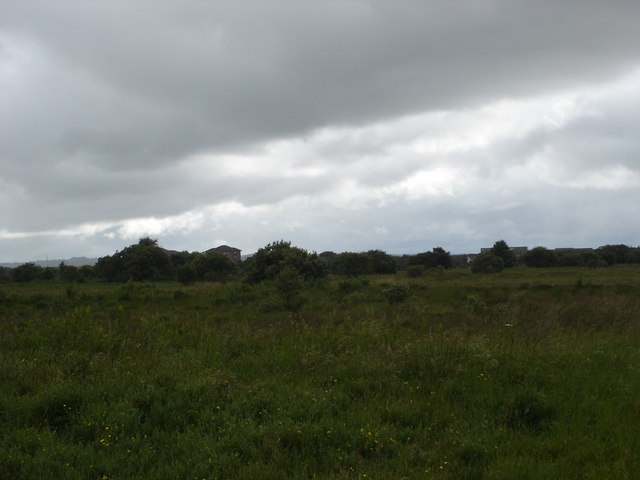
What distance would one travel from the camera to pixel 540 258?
138ft

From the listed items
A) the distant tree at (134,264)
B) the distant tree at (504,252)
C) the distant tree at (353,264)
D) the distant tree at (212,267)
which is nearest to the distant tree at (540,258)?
the distant tree at (504,252)

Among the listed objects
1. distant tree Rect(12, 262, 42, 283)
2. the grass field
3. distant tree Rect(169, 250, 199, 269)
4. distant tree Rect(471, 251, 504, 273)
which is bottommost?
the grass field

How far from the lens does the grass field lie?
12.8 ft

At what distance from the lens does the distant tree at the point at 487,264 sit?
115 feet

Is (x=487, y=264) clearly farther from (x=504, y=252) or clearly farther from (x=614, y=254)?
(x=614, y=254)

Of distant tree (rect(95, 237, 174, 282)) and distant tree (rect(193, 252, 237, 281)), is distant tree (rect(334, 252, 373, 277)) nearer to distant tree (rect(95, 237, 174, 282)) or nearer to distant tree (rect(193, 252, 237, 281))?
distant tree (rect(193, 252, 237, 281))

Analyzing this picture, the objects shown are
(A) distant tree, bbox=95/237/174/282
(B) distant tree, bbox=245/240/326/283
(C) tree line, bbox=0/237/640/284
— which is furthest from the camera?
(A) distant tree, bbox=95/237/174/282

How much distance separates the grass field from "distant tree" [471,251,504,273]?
2758 centimetres

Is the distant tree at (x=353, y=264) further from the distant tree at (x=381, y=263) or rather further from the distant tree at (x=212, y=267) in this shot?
the distant tree at (x=212, y=267)

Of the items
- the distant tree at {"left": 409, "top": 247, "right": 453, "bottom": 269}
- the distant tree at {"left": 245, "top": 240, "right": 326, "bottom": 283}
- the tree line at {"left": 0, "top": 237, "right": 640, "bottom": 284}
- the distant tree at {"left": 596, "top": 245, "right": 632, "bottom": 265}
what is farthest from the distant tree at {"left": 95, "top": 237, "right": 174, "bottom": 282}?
the distant tree at {"left": 596, "top": 245, "right": 632, "bottom": 265}

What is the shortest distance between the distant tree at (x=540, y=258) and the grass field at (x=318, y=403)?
36.1 meters

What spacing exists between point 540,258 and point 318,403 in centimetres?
4226

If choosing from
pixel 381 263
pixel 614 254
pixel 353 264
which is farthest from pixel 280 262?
pixel 614 254

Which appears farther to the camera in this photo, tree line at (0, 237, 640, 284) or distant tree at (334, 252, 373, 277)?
distant tree at (334, 252, 373, 277)
